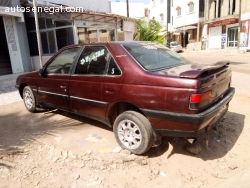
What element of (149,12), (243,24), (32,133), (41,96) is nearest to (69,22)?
(41,96)

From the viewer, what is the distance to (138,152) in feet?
10.3

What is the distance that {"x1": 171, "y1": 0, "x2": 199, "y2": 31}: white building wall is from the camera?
28547 millimetres

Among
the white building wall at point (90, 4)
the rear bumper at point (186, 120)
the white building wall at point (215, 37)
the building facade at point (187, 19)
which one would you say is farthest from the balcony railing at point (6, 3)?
the white building wall at point (215, 37)

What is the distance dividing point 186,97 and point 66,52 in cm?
265

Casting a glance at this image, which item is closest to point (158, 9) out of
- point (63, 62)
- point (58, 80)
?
point (63, 62)

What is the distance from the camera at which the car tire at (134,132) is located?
297 cm

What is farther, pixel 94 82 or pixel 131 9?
pixel 131 9

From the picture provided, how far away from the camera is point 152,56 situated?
3.43 meters

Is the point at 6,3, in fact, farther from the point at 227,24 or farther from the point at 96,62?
the point at 227,24

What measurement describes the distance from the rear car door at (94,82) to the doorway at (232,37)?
24.8m

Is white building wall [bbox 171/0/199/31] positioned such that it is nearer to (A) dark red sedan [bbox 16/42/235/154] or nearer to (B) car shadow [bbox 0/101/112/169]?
(B) car shadow [bbox 0/101/112/169]

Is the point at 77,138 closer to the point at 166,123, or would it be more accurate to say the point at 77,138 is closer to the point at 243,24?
the point at 166,123

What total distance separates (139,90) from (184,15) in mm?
31306

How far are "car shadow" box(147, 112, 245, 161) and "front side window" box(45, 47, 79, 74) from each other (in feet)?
7.06
